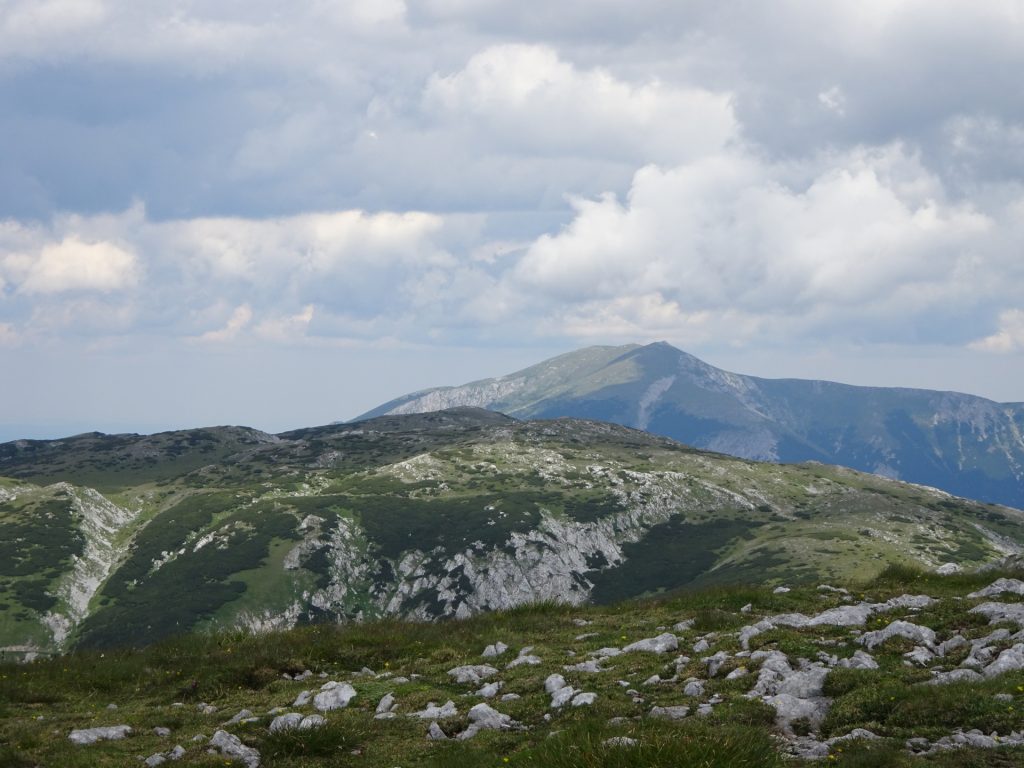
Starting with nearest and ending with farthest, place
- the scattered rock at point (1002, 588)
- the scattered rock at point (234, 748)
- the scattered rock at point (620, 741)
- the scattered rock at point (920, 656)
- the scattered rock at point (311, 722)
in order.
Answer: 1. the scattered rock at point (620, 741)
2. the scattered rock at point (234, 748)
3. the scattered rock at point (311, 722)
4. the scattered rock at point (920, 656)
5. the scattered rock at point (1002, 588)

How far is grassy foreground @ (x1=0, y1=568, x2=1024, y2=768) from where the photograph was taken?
1090cm

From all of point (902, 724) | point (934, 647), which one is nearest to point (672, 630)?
point (934, 647)

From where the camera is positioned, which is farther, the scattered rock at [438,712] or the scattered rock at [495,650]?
the scattered rock at [495,650]

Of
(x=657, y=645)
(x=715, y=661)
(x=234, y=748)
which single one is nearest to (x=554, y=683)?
(x=715, y=661)

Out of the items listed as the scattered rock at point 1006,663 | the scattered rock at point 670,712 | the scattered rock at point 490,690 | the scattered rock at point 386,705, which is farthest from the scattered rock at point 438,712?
the scattered rock at point 1006,663

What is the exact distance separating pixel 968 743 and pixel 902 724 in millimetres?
1261

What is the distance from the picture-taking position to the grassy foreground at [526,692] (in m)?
10.9

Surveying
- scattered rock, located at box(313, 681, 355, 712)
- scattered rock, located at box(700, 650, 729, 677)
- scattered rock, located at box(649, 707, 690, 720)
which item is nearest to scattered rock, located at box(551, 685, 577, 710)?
scattered rock, located at box(649, 707, 690, 720)

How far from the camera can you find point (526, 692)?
54.4 feet

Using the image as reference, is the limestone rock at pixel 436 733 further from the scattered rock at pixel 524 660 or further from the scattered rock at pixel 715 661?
the scattered rock at pixel 715 661

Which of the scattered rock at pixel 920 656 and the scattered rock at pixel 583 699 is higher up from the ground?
the scattered rock at pixel 920 656

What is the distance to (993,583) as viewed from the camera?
2320 centimetres

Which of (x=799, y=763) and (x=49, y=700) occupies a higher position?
(x=799, y=763)

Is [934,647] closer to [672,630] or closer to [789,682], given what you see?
[789,682]
